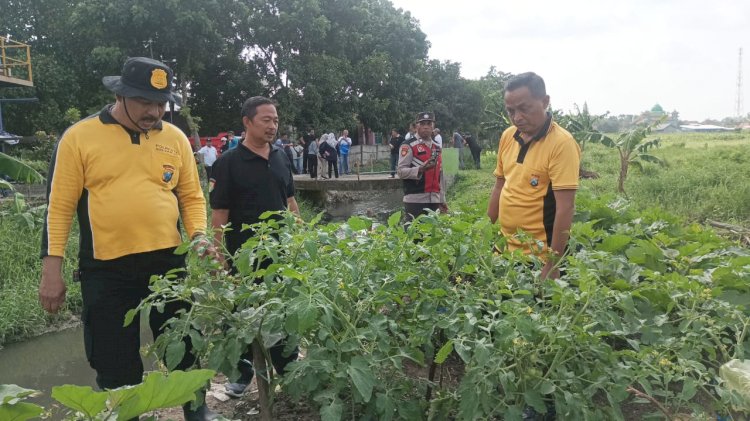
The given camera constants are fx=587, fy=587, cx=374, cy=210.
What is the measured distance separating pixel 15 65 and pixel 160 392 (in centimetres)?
1582

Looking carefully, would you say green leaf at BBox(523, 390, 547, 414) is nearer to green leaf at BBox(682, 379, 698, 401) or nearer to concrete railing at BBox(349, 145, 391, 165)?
green leaf at BBox(682, 379, 698, 401)

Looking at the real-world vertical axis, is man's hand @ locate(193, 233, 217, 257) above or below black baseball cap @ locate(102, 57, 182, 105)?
below

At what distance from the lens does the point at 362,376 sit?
71.2 inches

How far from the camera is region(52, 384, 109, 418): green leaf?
933 mm

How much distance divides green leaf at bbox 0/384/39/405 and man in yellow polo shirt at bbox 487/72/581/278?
2.16m

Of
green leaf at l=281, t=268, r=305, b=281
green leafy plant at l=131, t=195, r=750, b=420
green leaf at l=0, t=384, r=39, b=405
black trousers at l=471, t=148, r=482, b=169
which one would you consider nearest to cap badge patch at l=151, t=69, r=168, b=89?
green leafy plant at l=131, t=195, r=750, b=420

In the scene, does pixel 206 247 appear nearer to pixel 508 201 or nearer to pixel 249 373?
pixel 249 373

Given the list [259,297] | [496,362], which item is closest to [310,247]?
[259,297]

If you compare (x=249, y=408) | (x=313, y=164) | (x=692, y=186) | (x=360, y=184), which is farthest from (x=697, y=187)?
(x=249, y=408)

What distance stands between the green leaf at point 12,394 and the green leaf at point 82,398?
10cm

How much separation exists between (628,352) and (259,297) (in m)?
1.26

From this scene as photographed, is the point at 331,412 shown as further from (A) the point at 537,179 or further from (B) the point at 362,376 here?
(A) the point at 537,179

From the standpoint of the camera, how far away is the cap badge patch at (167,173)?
2.73m

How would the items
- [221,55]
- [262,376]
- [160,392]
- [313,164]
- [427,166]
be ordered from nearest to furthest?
[160,392] < [262,376] < [427,166] < [313,164] < [221,55]
